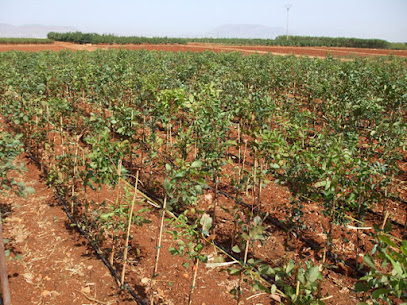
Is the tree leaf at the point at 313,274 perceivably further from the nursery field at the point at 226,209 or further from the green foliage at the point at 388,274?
the green foliage at the point at 388,274

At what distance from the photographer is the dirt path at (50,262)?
3.37 meters

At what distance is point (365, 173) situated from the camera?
3221 mm

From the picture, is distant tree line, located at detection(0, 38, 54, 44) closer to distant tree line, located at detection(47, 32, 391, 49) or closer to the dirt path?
distant tree line, located at detection(47, 32, 391, 49)

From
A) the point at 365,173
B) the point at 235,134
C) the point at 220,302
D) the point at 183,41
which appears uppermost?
the point at 183,41

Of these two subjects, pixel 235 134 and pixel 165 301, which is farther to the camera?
pixel 235 134

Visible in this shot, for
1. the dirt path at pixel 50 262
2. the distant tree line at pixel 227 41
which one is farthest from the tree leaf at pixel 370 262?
the distant tree line at pixel 227 41

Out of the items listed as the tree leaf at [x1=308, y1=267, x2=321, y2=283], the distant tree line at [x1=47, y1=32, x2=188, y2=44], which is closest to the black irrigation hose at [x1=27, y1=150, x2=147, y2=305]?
the tree leaf at [x1=308, y1=267, x2=321, y2=283]

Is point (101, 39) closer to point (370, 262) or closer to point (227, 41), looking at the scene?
point (227, 41)

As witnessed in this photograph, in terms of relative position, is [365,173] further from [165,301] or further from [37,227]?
[37,227]

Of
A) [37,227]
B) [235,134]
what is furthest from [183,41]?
[37,227]

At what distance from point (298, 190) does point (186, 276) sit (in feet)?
5.12

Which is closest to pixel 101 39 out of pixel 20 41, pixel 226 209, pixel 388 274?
pixel 20 41

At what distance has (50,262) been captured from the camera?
386 cm

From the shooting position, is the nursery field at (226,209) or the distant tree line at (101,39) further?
the distant tree line at (101,39)
